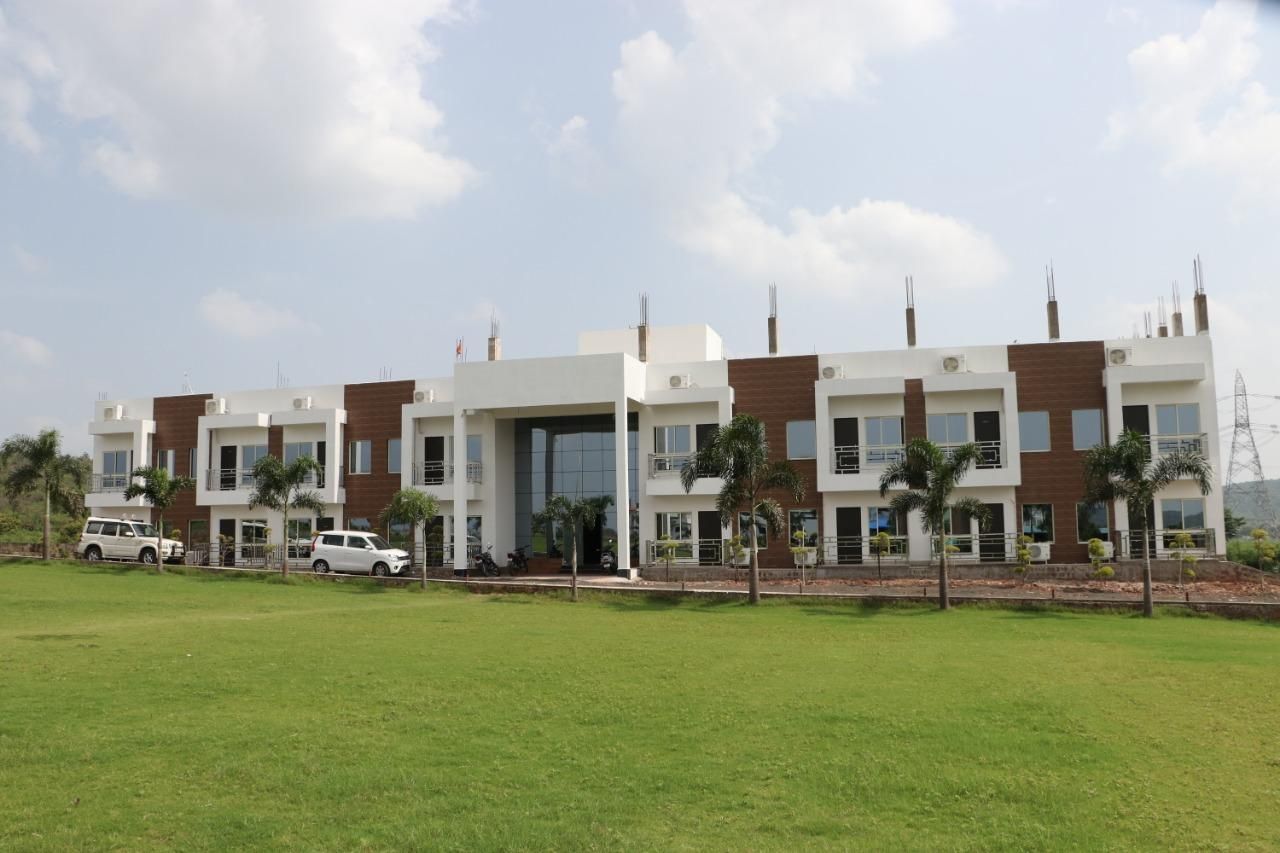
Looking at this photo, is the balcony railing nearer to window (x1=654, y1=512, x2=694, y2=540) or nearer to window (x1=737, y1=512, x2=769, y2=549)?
window (x1=654, y1=512, x2=694, y2=540)

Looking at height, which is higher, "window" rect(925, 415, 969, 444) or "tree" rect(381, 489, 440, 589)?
"window" rect(925, 415, 969, 444)

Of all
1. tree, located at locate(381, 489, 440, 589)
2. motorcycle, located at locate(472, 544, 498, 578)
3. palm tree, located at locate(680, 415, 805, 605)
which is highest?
palm tree, located at locate(680, 415, 805, 605)

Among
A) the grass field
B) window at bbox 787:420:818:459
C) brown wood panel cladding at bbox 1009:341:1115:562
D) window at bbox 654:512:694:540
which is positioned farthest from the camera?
window at bbox 654:512:694:540

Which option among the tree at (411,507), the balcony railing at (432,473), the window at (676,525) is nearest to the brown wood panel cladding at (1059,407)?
the window at (676,525)

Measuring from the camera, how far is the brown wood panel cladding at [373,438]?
36.7 meters

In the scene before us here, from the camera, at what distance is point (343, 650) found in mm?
15773

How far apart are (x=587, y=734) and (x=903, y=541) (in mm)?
22396

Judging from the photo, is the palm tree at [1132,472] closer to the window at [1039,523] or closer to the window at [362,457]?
the window at [1039,523]

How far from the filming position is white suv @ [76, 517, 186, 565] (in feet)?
113

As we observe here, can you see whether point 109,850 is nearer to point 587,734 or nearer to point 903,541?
point 587,734

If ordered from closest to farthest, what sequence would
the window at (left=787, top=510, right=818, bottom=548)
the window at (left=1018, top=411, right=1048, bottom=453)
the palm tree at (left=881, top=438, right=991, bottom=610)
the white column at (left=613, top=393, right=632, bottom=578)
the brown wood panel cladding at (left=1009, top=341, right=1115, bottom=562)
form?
1. the palm tree at (left=881, top=438, right=991, bottom=610)
2. the brown wood panel cladding at (left=1009, top=341, right=1115, bottom=562)
3. the window at (left=1018, top=411, right=1048, bottom=453)
4. the white column at (left=613, top=393, right=632, bottom=578)
5. the window at (left=787, top=510, right=818, bottom=548)

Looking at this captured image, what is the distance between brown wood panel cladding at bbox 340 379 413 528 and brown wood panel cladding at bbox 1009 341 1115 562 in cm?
2110

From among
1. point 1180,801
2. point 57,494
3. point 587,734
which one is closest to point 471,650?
point 587,734

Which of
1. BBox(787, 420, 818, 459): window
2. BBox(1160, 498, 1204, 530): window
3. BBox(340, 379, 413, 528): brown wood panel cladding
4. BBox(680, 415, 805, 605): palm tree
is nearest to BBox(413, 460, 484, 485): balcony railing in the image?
BBox(340, 379, 413, 528): brown wood panel cladding
